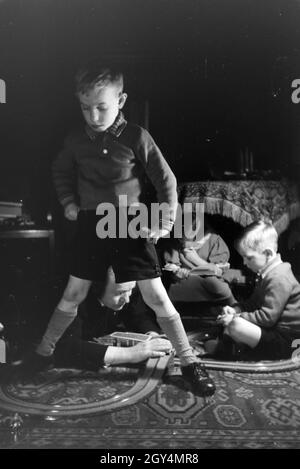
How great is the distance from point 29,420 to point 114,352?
0.50m

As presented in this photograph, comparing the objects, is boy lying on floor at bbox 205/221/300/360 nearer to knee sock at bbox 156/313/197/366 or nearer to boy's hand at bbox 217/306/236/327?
boy's hand at bbox 217/306/236/327

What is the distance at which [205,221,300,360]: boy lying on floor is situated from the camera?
2072mm

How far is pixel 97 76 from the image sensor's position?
2008mm

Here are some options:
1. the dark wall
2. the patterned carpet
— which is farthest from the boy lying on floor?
the dark wall

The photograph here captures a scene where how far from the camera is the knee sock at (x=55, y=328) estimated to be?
208 centimetres

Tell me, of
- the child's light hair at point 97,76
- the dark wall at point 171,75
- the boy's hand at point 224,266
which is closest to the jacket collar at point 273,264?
the boy's hand at point 224,266

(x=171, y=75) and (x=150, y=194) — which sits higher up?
(x=171, y=75)

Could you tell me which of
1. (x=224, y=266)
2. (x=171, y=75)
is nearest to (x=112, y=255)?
(x=224, y=266)

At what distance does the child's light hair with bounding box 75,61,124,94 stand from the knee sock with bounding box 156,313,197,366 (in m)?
1.16

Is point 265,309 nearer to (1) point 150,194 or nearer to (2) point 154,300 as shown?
(2) point 154,300

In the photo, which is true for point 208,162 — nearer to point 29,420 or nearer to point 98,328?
point 98,328

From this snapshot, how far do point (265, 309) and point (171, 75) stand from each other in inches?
50.0

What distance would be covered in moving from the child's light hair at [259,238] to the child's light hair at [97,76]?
96 centimetres
